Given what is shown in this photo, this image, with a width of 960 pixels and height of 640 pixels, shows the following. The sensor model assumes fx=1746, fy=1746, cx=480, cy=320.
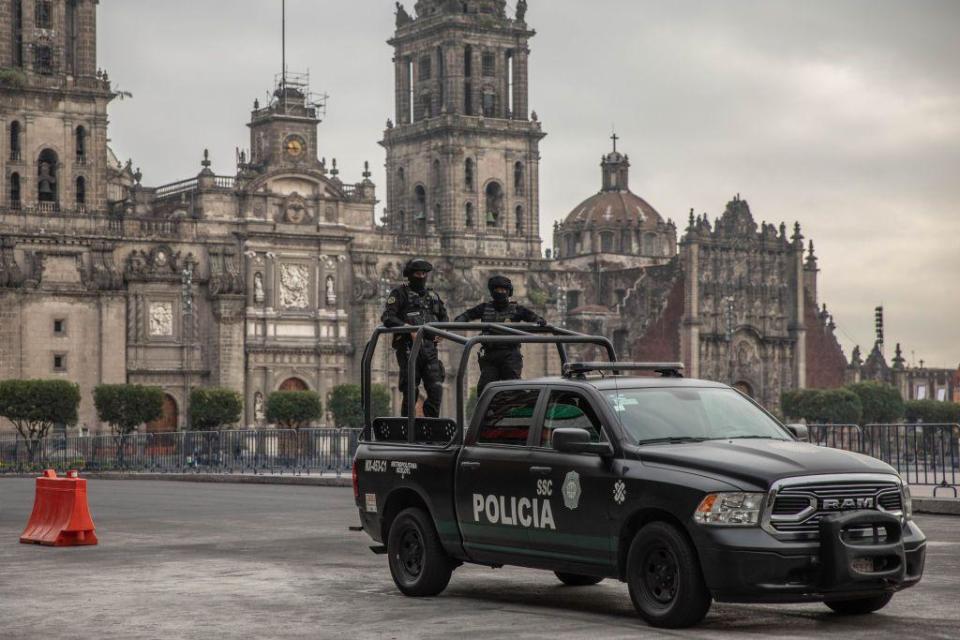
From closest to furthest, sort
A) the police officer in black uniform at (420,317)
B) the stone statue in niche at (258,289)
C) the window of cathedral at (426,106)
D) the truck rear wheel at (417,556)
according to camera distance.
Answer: the truck rear wheel at (417,556), the police officer in black uniform at (420,317), the stone statue in niche at (258,289), the window of cathedral at (426,106)

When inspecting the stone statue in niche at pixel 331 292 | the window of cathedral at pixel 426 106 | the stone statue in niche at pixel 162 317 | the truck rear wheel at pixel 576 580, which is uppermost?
the window of cathedral at pixel 426 106

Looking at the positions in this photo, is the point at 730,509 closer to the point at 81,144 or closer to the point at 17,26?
the point at 17,26

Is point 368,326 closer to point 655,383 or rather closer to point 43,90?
point 43,90

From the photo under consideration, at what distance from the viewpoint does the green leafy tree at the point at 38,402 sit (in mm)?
69500

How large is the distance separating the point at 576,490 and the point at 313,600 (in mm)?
2606

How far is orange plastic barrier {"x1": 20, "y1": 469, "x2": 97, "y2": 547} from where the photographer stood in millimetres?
19656

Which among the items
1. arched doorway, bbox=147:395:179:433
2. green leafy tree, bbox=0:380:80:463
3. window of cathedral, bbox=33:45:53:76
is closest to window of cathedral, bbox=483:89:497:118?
arched doorway, bbox=147:395:179:433

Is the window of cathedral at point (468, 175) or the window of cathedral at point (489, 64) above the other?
the window of cathedral at point (489, 64)

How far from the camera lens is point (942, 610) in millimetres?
12617

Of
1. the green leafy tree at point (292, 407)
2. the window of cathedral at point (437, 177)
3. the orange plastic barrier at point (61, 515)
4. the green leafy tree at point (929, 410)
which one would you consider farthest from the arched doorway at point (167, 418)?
the orange plastic barrier at point (61, 515)

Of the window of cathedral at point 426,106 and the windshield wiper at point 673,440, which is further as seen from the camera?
the window of cathedral at point 426,106

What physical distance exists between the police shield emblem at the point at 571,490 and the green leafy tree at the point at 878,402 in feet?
263

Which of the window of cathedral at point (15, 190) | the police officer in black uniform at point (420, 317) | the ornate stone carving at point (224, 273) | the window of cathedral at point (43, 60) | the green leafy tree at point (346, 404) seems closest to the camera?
the police officer in black uniform at point (420, 317)

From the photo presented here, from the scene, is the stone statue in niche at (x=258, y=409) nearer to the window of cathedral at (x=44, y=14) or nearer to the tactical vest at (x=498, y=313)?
the window of cathedral at (x=44, y=14)
